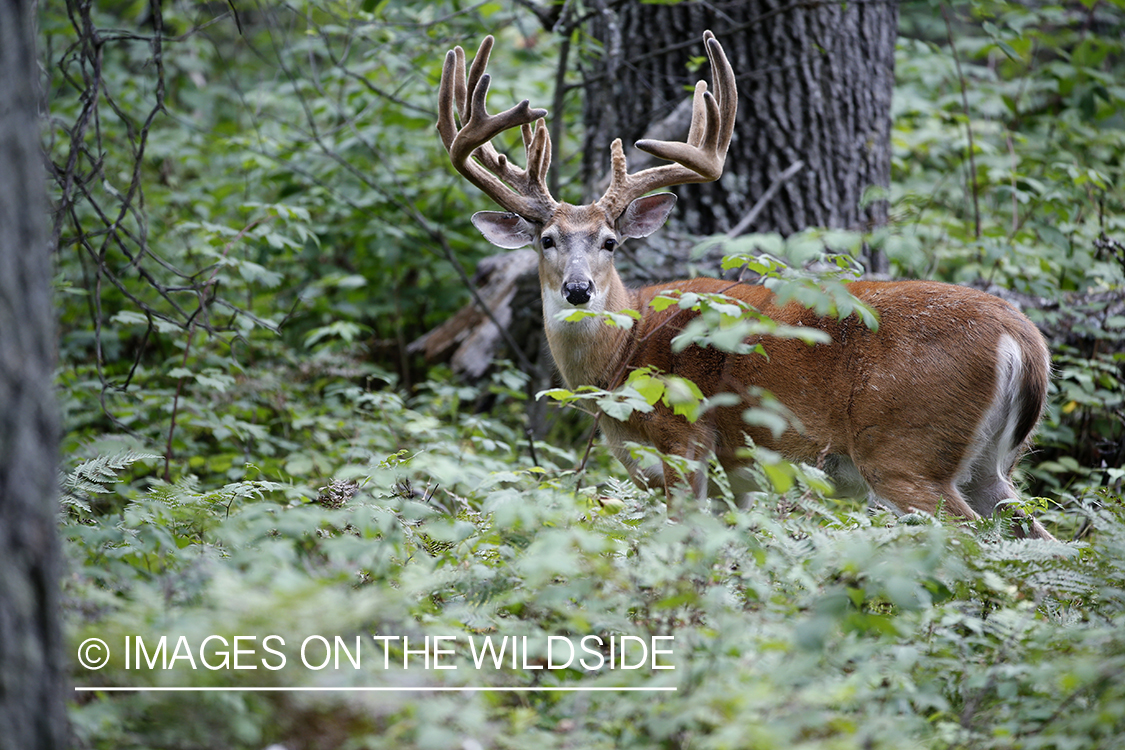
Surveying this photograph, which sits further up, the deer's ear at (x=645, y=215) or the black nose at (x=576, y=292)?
the deer's ear at (x=645, y=215)

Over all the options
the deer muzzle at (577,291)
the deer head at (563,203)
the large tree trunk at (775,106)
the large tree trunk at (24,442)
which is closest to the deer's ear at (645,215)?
the deer head at (563,203)

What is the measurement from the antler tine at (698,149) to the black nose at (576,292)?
722 mm

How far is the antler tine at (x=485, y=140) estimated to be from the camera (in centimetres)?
457

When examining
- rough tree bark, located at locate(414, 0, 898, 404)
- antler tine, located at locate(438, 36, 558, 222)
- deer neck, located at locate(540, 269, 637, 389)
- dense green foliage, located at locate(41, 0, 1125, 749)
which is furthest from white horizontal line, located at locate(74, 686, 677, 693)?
rough tree bark, located at locate(414, 0, 898, 404)

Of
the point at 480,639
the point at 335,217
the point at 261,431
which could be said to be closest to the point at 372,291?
the point at 335,217

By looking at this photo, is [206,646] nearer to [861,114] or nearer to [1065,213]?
[861,114]

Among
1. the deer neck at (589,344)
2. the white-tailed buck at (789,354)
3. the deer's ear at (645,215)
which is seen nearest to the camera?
the white-tailed buck at (789,354)

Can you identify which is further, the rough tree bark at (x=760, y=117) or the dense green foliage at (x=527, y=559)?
the rough tree bark at (x=760, y=117)

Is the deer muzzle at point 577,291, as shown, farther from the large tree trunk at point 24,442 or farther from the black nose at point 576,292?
the large tree trunk at point 24,442

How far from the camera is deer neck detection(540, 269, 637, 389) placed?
4945 mm

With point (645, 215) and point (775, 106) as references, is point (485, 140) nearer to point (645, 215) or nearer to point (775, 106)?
point (645, 215)

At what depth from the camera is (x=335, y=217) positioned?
775cm

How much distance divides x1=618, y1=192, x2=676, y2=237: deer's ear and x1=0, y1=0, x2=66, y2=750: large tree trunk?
363cm

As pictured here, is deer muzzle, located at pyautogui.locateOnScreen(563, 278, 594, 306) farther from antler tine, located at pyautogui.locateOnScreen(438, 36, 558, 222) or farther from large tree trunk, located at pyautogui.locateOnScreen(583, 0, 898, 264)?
large tree trunk, located at pyautogui.locateOnScreen(583, 0, 898, 264)
